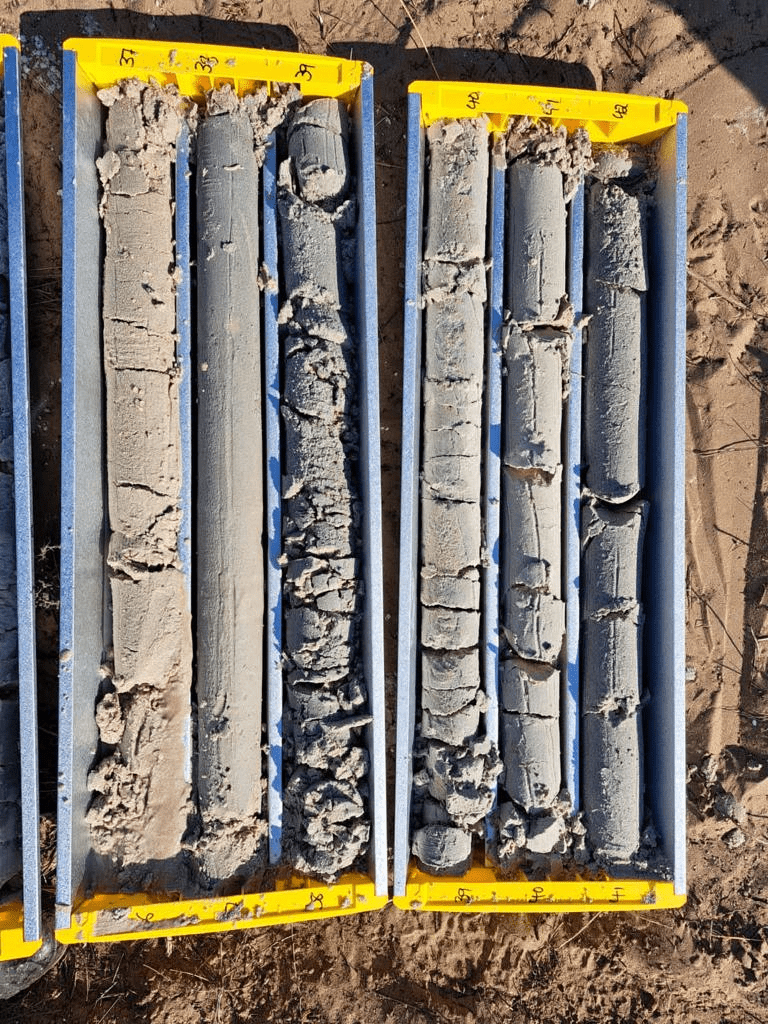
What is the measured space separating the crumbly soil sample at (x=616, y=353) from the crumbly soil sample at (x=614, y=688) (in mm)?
237

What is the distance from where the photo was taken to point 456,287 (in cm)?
365

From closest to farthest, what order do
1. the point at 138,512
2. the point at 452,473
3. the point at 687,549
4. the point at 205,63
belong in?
the point at 205,63, the point at 138,512, the point at 452,473, the point at 687,549

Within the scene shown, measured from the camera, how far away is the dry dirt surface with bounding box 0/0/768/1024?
3.92 metres

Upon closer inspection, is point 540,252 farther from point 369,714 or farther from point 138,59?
point 369,714

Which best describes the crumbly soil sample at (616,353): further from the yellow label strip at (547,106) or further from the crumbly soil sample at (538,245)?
the yellow label strip at (547,106)

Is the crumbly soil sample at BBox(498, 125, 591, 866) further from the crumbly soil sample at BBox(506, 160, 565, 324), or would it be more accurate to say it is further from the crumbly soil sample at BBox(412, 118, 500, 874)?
the crumbly soil sample at BBox(412, 118, 500, 874)

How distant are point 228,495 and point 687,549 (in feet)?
9.62

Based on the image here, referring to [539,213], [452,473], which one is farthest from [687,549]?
[539,213]

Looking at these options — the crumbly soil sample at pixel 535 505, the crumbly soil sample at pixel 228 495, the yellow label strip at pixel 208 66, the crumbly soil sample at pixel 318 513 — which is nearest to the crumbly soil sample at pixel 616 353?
the crumbly soil sample at pixel 535 505

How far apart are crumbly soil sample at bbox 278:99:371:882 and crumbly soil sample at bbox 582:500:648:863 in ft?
4.31

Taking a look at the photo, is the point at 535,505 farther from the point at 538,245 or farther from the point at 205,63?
the point at 205,63

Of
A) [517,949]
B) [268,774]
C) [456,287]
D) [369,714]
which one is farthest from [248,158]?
[517,949]

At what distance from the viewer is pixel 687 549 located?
4.19 meters

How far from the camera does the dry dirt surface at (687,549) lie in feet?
12.8
